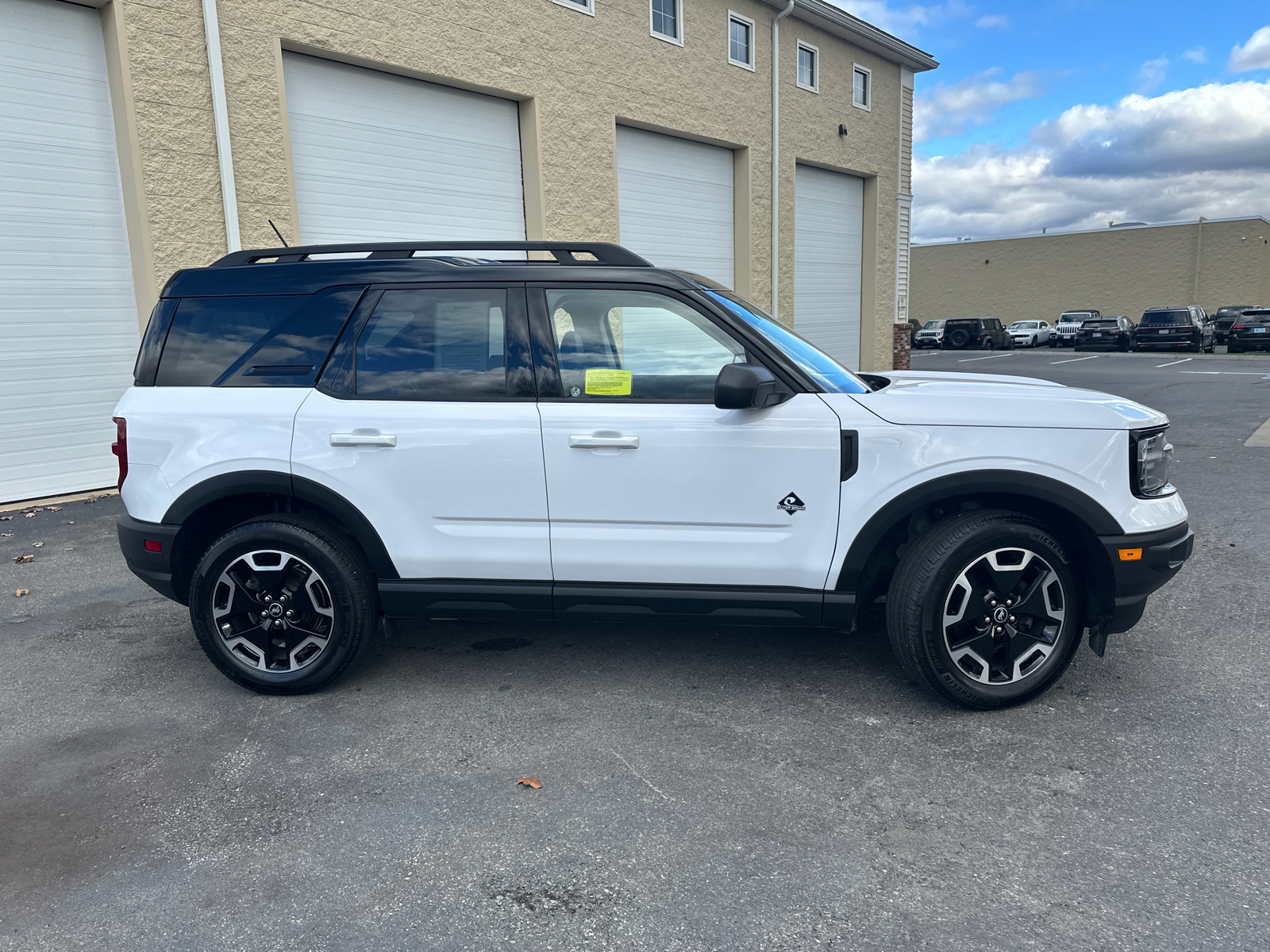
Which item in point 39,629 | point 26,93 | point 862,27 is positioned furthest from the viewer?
point 862,27

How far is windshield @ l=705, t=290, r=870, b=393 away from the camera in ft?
11.8

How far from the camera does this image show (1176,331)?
3194cm

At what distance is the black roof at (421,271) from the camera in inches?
146

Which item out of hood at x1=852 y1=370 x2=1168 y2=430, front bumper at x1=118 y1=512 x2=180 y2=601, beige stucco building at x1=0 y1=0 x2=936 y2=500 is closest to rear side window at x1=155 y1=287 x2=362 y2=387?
front bumper at x1=118 y1=512 x2=180 y2=601

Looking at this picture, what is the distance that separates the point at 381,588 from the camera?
379 cm

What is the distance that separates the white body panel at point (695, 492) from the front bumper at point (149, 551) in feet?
5.76

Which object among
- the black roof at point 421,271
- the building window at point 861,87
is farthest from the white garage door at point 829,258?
the black roof at point 421,271

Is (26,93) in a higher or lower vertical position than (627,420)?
higher

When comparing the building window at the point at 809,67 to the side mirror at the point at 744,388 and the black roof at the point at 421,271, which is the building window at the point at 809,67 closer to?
the black roof at the point at 421,271

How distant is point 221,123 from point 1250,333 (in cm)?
3483

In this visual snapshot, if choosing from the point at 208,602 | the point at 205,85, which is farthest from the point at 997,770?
the point at 205,85

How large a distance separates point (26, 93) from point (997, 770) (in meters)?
9.55

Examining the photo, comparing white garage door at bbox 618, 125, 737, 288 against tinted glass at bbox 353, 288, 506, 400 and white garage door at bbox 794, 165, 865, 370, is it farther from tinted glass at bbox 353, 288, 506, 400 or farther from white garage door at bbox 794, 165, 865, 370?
tinted glass at bbox 353, 288, 506, 400

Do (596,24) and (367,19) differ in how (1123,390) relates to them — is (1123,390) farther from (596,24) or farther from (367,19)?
(367,19)
